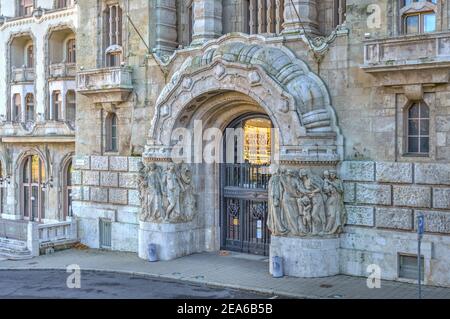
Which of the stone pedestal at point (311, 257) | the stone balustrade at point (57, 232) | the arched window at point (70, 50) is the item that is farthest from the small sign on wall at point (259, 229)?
the arched window at point (70, 50)

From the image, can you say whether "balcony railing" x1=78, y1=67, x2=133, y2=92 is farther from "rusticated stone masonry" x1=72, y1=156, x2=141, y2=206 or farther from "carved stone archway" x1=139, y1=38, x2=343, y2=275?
"rusticated stone masonry" x1=72, y1=156, x2=141, y2=206

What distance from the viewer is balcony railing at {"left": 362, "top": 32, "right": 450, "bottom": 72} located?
58.4 feet

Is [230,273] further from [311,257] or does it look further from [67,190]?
[67,190]

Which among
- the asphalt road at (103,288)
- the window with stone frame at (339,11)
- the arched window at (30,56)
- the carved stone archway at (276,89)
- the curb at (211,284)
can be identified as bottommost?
the asphalt road at (103,288)

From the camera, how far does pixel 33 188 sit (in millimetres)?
36125

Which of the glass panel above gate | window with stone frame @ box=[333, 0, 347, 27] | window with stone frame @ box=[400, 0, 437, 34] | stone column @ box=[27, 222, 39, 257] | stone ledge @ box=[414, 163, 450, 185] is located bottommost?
stone column @ box=[27, 222, 39, 257]

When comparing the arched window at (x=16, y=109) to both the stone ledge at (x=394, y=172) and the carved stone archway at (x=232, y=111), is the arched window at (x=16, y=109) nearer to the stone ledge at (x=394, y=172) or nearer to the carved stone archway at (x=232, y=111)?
the carved stone archway at (x=232, y=111)

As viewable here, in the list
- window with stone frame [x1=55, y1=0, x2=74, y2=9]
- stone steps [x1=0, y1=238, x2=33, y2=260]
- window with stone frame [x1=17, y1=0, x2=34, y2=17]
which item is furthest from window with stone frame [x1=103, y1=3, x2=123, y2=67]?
window with stone frame [x1=17, y1=0, x2=34, y2=17]

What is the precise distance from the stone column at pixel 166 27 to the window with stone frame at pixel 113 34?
7.11 ft

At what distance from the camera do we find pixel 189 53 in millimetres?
24109

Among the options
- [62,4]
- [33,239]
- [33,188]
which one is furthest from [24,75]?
[33,239]

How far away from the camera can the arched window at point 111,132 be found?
27.0 meters

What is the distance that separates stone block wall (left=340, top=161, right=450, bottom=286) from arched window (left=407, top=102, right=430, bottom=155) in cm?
66

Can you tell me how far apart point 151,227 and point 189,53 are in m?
6.58
